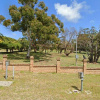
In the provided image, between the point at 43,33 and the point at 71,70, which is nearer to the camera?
the point at 71,70

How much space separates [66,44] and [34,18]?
1620cm

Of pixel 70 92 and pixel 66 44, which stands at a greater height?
pixel 66 44

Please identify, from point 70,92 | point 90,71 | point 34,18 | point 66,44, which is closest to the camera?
point 70,92

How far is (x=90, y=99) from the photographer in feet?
12.4

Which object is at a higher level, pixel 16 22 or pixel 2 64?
pixel 16 22

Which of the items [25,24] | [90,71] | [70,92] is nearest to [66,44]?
[25,24]

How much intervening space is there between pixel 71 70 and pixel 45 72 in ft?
6.77

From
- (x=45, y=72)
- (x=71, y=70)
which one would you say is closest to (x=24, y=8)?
(x=45, y=72)

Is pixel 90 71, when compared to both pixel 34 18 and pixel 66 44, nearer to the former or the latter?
pixel 34 18

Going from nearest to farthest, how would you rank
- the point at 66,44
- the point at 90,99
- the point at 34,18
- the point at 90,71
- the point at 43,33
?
the point at 90,99, the point at 90,71, the point at 43,33, the point at 34,18, the point at 66,44

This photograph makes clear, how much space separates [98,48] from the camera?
43.4ft

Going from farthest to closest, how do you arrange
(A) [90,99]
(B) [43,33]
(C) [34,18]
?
(C) [34,18], (B) [43,33], (A) [90,99]

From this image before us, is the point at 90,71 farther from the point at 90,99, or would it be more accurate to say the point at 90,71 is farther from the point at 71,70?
the point at 90,99

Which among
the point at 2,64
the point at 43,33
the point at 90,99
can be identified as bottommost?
the point at 90,99
